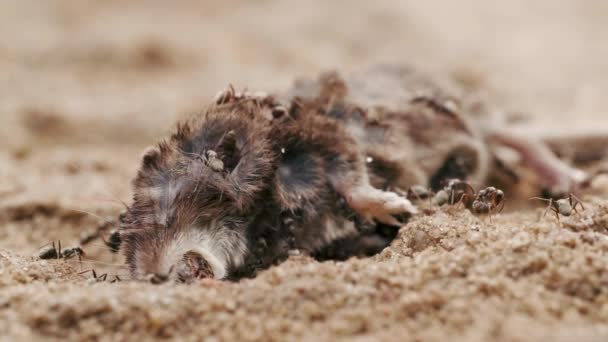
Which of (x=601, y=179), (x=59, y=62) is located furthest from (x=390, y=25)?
(x=601, y=179)

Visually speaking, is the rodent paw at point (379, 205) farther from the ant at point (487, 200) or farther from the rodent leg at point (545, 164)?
the rodent leg at point (545, 164)

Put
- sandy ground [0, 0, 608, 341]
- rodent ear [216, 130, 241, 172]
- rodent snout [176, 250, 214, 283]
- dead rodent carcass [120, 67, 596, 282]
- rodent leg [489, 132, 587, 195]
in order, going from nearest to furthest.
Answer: sandy ground [0, 0, 608, 341]
rodent snout [176, 250, 214, 283]
dead rodent carcass [120, 67, 596, 282]
rodent ear [216, 130, 241, 172]
rodent leg [489, 132, 587, 195]

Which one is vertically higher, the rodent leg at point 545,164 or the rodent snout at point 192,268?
the rodent leg at point 545,164

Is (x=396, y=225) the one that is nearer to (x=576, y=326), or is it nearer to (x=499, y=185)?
(x=576, y=326)

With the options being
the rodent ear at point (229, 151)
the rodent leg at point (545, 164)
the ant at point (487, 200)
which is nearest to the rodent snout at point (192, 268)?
the rodent ear at point (229, 151)

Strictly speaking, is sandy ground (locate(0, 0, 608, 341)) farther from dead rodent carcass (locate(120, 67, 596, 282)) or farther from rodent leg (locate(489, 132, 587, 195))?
rodent leg (locate(489, 132, 587, 195))

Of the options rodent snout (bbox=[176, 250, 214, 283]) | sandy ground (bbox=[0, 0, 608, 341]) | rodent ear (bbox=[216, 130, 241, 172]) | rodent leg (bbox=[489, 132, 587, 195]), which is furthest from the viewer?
rodent leg (bbox=[489, 132, 587, 195])

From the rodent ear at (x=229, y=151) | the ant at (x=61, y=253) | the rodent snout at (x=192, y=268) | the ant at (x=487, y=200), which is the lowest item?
the rodent snout at (x=192, y=268)

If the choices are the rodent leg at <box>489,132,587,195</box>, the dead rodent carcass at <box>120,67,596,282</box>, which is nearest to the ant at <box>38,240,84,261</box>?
the dead rodent carcass at <box>120,67,596,282</box>
